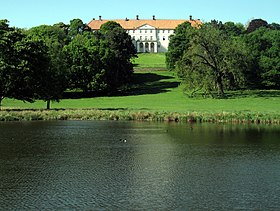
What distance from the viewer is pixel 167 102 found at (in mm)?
79688

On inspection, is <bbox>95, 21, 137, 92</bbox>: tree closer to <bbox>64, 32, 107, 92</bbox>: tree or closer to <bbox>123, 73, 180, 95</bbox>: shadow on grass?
<bbox>64, 32, 107, 92</bbox>: tree

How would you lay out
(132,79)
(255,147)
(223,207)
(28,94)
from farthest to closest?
1. (132,79)
2. (28,94)
3. (255,147)
4. (223,207)

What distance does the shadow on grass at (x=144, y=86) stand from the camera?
94.0 meters

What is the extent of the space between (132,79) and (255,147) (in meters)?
75.2

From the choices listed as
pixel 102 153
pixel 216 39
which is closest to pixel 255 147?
pixel 102 153

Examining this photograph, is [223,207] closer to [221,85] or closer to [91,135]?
[91,135]

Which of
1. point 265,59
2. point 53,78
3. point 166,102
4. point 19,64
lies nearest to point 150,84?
point 265,59

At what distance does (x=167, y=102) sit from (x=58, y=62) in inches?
761

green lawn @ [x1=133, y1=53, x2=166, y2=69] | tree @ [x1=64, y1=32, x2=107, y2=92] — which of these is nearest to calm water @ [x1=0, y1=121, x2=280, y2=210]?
tree @ [x1=64, y1=32, x2=107, y2=92]

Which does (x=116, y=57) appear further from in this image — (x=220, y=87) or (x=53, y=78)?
(x=53, y=78)

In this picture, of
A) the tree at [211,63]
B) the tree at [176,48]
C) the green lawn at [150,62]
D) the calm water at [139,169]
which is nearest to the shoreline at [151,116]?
the calm water at [139,169]

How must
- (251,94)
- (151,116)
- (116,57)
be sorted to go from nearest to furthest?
(151,116), (251,94), (116,57)

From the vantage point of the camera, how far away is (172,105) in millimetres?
74562

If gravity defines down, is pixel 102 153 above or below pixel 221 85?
below
